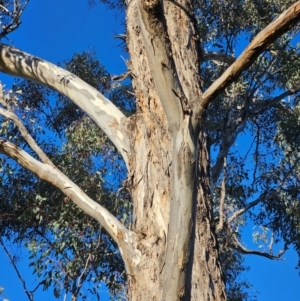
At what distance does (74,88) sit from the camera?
13.7 feet

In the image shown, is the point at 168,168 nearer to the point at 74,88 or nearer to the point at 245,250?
the point at 74,88

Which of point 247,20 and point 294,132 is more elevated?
point 247,20

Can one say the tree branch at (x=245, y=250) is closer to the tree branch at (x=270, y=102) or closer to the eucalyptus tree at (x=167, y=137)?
the eucalyptus tree at (x=167, y=137)

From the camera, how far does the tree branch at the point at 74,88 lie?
3775mm

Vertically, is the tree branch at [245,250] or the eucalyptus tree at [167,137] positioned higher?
the tree branch at [245,250]

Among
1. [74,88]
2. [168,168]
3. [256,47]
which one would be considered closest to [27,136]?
[74,88]

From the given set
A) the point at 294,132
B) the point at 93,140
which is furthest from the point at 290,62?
the point at 93,140

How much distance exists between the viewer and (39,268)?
6.24m

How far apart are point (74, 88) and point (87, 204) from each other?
1.04m

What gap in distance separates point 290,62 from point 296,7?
5.92 meters

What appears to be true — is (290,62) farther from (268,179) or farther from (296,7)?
(296,7)

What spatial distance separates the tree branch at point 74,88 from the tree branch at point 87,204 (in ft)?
1.14

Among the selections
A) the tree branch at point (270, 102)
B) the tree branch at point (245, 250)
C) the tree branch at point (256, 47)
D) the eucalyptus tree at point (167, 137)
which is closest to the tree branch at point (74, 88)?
the eucalyptus tree at point (167, 137)

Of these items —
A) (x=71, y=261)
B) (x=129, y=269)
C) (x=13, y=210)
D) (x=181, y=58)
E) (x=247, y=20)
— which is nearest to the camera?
(x=129, y=269)
